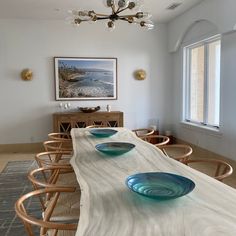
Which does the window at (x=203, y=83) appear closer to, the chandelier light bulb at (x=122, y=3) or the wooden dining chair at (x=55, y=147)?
the chandelier light bulb at (x=122, y=3)

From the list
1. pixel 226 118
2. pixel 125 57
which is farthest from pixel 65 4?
pixel 226 118

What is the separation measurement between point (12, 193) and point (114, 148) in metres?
1.87

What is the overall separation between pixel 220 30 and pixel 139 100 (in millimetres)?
2753

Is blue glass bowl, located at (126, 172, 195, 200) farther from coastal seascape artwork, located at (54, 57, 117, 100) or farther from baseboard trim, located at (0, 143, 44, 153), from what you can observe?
baseboard trim, located at (0, 143, 44, 153)

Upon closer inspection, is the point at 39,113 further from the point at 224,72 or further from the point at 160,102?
the point at 224,72

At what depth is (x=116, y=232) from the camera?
1.19m

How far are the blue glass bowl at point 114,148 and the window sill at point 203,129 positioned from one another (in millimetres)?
2789

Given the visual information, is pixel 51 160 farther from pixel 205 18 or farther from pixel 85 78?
pixel 205 18

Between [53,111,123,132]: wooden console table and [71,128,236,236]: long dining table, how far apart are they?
4162mm

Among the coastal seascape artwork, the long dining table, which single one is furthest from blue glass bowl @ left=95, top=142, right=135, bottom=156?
the coastal seascape artwork

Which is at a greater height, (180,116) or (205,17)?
(205,17)

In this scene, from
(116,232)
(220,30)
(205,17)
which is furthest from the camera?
(205,17)

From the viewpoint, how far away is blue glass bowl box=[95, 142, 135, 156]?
2.52 metres

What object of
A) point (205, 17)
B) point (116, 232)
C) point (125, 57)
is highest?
point (205, 17)
